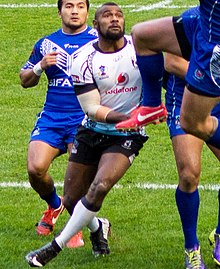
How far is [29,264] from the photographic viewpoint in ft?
28.0

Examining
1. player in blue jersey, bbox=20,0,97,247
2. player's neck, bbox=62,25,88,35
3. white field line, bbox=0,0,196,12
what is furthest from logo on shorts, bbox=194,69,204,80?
white field line, bbox=0,0,196,12

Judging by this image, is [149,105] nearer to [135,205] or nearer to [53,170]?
[135,205]

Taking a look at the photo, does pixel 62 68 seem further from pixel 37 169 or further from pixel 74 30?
pixel 37 169

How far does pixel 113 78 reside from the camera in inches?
344

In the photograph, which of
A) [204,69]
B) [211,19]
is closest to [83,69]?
[204,69]

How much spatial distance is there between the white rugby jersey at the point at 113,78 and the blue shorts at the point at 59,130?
1.16 metres

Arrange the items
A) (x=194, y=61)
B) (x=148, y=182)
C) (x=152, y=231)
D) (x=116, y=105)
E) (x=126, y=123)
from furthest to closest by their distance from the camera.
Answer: (x=148, y=182) < (x=152, y=231) < (x=116, y=105) < (x=126, y=123) < (x=194, y=61)

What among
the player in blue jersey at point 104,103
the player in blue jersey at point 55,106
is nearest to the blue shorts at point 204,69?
the player in blue jersey at point 104,103

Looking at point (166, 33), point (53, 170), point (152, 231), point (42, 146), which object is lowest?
point (53, 170)

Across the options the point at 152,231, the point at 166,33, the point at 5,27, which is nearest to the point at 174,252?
the point at 152,231

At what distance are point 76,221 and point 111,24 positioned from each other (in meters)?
1.53

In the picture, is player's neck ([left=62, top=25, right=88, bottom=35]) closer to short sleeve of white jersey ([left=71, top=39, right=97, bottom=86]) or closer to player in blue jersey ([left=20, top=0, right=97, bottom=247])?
player in blue jersey ([left=20, top=0, right=97, bottom=247])

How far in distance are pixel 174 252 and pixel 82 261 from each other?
29.4 inches

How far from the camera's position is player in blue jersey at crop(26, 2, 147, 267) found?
8.55 metres
